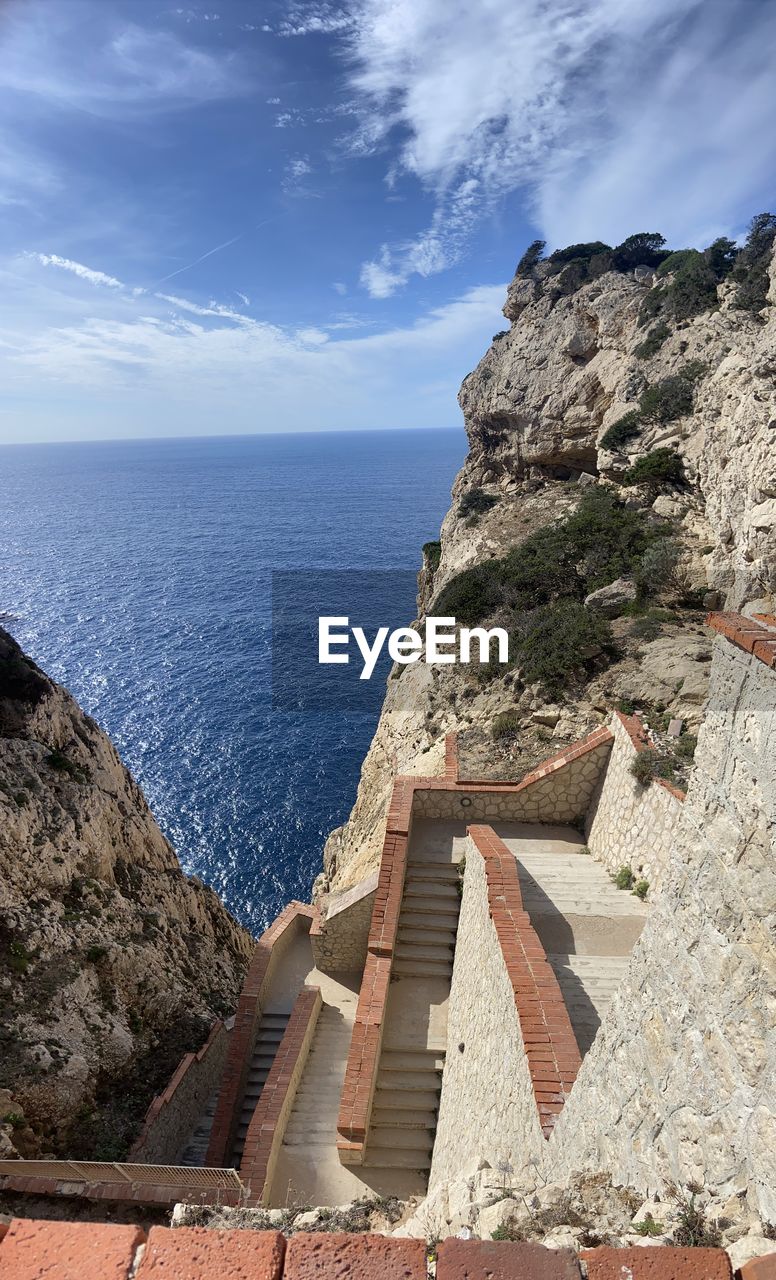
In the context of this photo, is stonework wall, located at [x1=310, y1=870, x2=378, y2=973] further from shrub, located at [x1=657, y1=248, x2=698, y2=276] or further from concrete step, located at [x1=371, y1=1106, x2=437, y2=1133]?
shrub, located at [x1=657, y1=248, x2=698, y2=276]

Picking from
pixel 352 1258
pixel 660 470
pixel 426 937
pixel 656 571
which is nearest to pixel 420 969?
pixel 426 937

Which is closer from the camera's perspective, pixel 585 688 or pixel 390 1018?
pixel 390 1018

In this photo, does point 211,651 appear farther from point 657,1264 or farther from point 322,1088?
point 657,1264

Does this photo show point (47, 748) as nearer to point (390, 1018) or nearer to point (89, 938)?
point (89, 938)

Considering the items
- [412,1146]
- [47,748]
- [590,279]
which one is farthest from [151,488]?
[412,1146]

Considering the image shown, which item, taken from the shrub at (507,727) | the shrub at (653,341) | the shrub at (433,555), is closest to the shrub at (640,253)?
the shrub at (653,341)

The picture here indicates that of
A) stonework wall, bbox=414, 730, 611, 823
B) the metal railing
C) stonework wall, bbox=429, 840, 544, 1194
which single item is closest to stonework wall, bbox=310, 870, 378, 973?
stonework wall, bbox=414, 730, 611, 823

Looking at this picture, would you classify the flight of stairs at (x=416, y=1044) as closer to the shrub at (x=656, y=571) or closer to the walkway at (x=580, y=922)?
the walkway at (x=580, y=922)

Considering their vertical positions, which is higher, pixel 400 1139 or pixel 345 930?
pixel 400 1139
